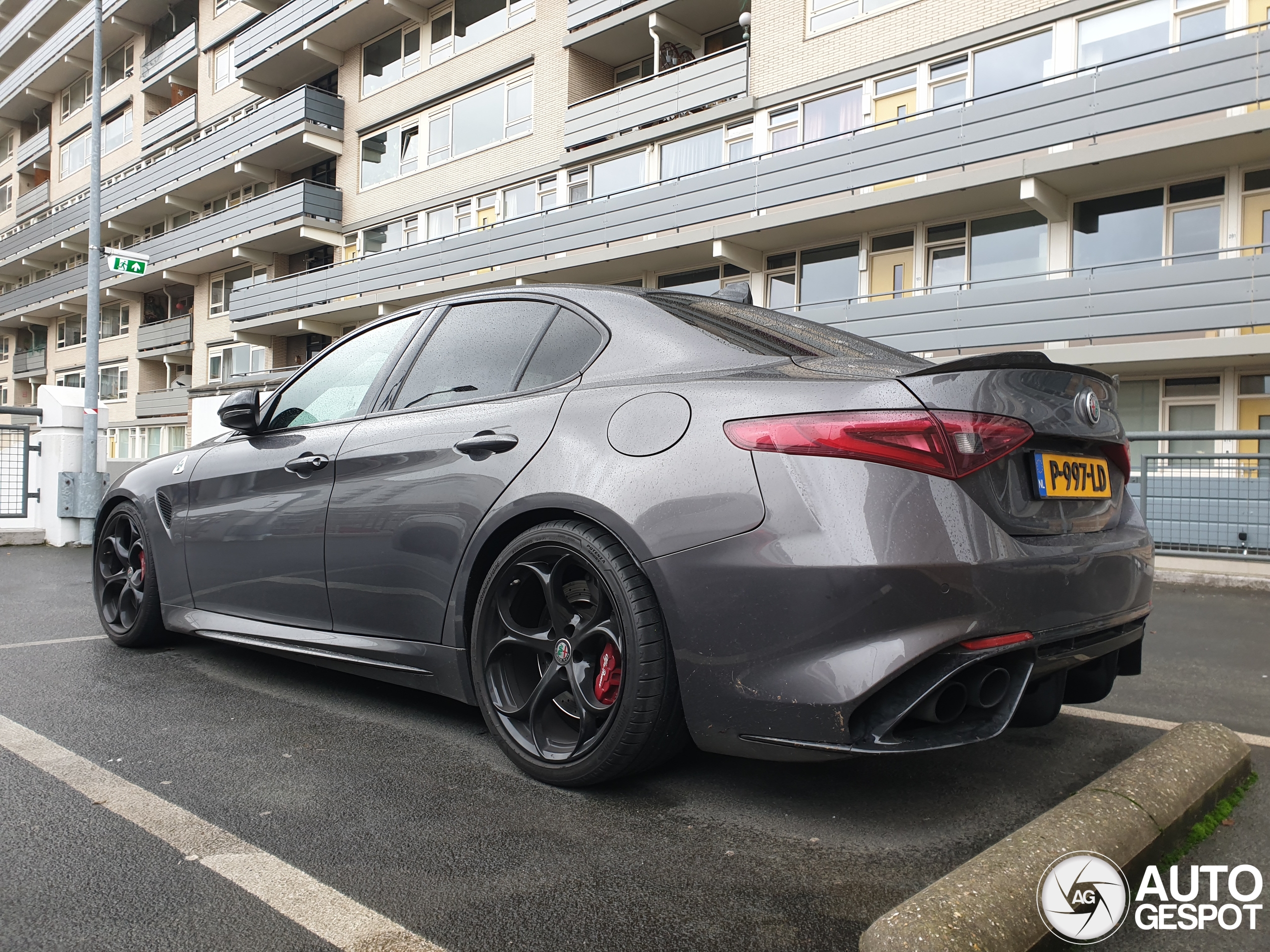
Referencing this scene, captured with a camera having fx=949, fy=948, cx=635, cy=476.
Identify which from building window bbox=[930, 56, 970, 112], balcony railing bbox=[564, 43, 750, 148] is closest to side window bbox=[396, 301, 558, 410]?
Result: building window bbox=[930, 56, 970, 112]

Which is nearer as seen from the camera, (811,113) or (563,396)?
(563,396)

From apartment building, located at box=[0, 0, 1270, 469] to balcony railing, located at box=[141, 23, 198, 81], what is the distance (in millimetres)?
156

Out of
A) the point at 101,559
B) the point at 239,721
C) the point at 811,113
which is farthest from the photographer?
the point at 811,113

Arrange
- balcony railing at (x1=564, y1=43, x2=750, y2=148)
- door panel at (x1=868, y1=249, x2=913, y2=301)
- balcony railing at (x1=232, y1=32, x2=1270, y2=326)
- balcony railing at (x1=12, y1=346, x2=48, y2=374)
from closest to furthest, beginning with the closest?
balcony railing at (x1=232, y1=32, x2=1270, y2=326) < door panel at (x1=868, y1=249, x2=913, y2=301) < balcony railing at (x1=564, y1=43, x2=750, y2=148) < balcony railing at (x1=12, y1=346, x2=48, y2=374)

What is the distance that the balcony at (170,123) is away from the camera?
1307 inches

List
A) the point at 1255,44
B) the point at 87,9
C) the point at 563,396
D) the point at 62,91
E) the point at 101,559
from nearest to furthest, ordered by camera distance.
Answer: the point at 563,396, the point at 101,559, the point at 1255,44, the point at 87,9, the point at 62,91

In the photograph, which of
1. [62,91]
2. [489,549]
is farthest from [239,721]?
[62,91]

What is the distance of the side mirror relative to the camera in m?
3.72

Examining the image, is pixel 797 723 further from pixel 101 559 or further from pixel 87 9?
pixel 87 9

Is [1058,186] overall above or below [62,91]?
Result: below

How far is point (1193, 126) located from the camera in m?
12.9

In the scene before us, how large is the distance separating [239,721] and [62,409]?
9.94 metres

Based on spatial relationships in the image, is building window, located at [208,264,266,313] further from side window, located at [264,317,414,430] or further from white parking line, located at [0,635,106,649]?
side window, located at [264,317,414,430]

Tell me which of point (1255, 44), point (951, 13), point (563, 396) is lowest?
point (563, 396)
